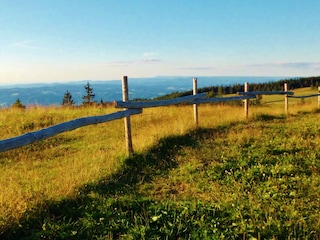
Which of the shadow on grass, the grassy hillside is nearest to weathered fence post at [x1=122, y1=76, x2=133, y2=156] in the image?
the grassy hillside

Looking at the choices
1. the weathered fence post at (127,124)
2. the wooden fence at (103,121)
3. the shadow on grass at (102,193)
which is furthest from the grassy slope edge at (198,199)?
the wooden fence at (103,121)

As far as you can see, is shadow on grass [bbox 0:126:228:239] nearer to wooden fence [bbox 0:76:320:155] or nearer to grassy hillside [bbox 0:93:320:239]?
grassy hillside [bbox 0:93:320:239]

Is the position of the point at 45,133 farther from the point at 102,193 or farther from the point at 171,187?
the point at 171,187

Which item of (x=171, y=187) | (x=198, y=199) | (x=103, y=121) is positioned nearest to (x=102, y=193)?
(x=171, y=187)

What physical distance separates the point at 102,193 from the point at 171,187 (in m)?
1.19

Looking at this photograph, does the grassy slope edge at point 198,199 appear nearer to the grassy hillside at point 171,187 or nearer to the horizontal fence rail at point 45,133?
the grassy hillside at point 171,187

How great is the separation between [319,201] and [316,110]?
1297cm

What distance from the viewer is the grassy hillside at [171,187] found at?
366 centimetres

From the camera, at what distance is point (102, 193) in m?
5.02

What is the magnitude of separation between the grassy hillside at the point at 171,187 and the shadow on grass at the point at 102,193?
0.05 feet

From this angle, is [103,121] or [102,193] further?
[103,121]

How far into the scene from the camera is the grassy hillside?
12.0 ft

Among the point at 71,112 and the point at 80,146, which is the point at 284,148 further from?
the point at 71,112

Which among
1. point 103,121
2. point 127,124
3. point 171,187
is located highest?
point 103,121
